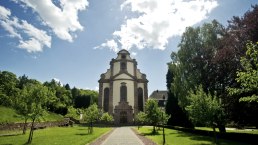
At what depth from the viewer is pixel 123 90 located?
68.2 metres

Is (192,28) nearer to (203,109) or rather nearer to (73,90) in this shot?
(203,109)

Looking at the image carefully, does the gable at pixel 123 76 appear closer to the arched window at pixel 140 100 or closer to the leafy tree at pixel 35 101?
the arched window at pixel 140 100

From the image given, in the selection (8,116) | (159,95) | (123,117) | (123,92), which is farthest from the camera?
(159,95)

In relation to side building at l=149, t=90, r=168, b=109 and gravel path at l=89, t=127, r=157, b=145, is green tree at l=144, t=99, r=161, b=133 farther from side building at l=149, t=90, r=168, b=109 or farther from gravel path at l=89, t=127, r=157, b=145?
side building at l=149, t=90, r=168, b=109

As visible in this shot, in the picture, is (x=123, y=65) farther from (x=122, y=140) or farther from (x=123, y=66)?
(x=122, y=140)

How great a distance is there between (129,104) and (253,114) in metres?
48.8

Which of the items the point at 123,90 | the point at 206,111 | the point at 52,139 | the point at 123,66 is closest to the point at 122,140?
the point at 52,139

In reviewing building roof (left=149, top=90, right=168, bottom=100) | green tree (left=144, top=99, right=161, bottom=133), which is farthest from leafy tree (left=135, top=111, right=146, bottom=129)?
building roof (left=149, top=90, right=168, bottom=100)

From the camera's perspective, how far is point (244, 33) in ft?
71.4

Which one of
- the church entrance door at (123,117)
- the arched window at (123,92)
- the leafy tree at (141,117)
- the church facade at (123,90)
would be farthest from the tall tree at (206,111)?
the arched window at (123,92)

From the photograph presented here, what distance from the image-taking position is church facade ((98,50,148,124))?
65.8 metres

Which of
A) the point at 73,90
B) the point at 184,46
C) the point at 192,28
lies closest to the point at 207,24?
the point at 192,28

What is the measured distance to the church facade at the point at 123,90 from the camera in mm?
65812

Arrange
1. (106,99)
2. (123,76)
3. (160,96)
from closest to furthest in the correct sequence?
(106,99) → (123,76) → (160,96)
